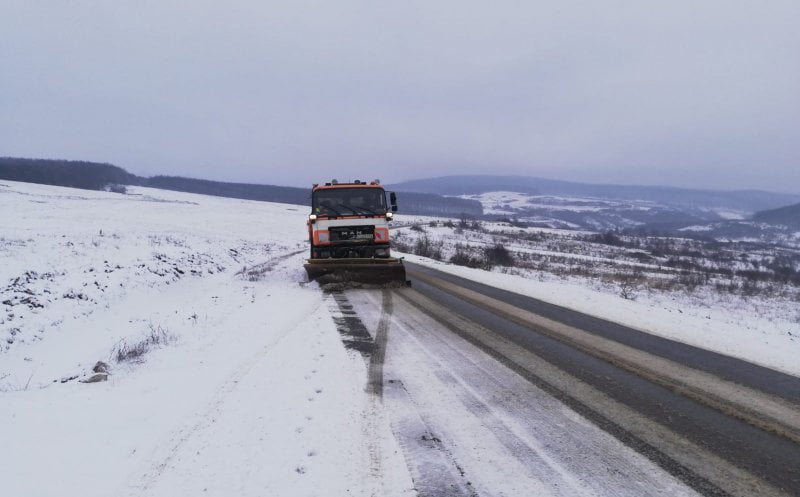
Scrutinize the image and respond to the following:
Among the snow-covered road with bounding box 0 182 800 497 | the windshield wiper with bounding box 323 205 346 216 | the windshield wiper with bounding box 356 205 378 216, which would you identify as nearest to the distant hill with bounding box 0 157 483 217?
the windshield wiper with bounding box 323 205 346 216

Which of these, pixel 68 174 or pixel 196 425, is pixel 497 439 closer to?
pixel 196 425

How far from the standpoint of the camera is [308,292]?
1146cm

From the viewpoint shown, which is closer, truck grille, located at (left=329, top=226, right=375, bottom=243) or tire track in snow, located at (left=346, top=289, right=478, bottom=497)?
tire track in snow, located at (left=346, top=289, right=478, bottom=497)

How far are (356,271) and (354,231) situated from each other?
4.57 feet

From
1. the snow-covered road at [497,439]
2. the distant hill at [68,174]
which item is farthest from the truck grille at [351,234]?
the distant hill at [68,174]

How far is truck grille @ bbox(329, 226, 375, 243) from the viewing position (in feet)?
43.9

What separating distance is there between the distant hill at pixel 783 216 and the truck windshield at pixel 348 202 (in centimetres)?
18465

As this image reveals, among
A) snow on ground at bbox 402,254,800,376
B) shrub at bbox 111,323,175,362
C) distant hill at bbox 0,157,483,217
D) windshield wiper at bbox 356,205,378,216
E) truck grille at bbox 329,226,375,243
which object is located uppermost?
distant hill at bbox 0,157,483,217

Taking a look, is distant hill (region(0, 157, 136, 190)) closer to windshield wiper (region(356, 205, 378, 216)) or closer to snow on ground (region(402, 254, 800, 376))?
windshield wiper (region(356, 205, 378, 216))

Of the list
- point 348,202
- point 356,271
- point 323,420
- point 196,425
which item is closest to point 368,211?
point 348,202

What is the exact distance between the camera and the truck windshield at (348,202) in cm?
1356

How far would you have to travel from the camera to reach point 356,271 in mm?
12648

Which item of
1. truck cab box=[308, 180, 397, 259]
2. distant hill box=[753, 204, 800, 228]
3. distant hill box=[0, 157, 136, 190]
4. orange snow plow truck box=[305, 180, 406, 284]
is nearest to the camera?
orange snow plow truck box=[305, 180, 406, 284]

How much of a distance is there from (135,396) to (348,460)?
2.69 m
